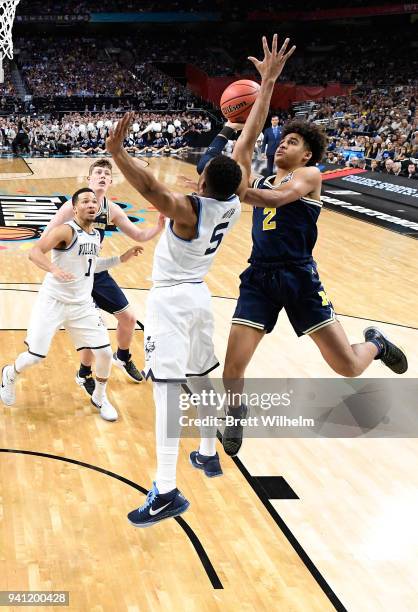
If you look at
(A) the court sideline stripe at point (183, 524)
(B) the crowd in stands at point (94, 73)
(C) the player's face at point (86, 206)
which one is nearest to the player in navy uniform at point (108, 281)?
(C) the player's face at point (86, 206)

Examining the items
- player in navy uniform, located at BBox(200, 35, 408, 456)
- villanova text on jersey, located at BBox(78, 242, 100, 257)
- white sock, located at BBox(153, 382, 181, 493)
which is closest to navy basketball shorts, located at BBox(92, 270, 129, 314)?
villanova text on jersey, located at BBox(78, 242, 100, 257)

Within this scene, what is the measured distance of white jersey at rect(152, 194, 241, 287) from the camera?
3639 mm

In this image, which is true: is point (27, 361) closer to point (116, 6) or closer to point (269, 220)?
point (269, 220)

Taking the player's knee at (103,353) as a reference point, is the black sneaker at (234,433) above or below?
below

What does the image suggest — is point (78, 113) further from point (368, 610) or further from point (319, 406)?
point (368, 610)

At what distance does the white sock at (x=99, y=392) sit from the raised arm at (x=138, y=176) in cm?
213

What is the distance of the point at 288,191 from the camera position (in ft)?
13.5

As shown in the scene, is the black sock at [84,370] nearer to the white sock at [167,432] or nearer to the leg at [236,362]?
the leg at [236,362]

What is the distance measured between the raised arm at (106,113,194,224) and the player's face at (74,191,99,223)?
5.46ft

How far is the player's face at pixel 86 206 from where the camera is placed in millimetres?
5051

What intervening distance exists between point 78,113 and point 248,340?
86.5 ft

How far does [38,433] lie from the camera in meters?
5.06

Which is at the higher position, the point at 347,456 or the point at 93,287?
the point at 93,287

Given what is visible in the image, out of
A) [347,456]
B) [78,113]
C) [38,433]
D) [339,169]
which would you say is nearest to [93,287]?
[38,433]
